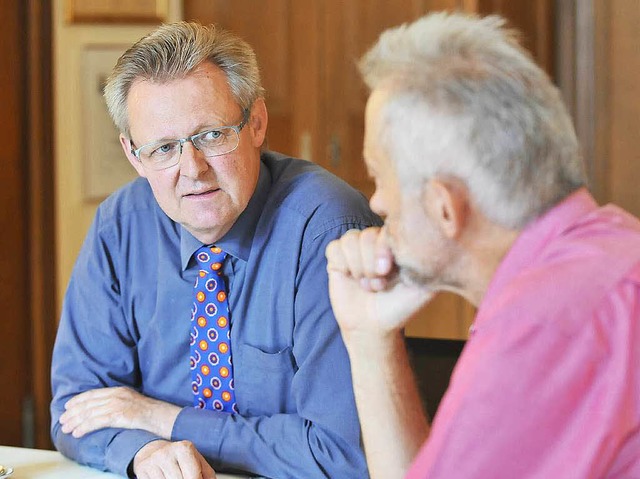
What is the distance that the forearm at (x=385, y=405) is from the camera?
4.57ft

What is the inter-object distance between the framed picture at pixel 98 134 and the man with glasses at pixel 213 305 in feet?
5.67

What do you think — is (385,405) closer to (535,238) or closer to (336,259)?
(336,259)

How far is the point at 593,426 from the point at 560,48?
2.35m

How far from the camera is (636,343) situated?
0.97m

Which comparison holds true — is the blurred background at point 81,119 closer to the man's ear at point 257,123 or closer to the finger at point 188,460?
the man's ear at point 257,123

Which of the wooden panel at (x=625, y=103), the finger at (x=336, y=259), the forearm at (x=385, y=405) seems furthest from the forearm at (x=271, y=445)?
the wooden panel at (x=625, y=103)

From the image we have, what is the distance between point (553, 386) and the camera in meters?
0.95

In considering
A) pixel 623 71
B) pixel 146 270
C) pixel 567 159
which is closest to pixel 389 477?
pixel 567 159

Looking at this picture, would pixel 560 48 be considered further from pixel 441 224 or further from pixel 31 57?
pixel 441 224

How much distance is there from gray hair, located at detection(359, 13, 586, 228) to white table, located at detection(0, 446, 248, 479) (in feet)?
2.56

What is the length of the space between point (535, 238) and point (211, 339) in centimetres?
92

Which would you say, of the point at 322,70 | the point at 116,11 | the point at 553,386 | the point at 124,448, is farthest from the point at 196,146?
the point at 116,11

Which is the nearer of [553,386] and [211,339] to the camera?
[553,386]

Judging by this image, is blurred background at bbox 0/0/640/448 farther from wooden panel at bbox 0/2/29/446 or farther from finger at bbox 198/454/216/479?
finger at bbox 198/454/216/479
